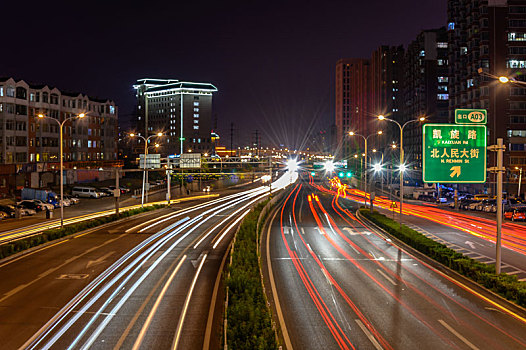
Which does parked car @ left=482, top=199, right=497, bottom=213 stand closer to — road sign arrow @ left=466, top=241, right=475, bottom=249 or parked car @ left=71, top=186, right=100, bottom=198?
road sign arrow @ left=466, top=241, right=475, bottom=249

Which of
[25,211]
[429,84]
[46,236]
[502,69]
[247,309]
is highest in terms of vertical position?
[429,84]

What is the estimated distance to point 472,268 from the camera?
20984mm

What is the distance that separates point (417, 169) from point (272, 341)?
104352 millimetres

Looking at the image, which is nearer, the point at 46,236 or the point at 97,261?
the point at 97,261

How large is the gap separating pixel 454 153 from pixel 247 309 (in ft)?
48.5

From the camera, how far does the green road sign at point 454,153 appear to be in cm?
2284

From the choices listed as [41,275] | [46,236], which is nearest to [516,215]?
[46,236]

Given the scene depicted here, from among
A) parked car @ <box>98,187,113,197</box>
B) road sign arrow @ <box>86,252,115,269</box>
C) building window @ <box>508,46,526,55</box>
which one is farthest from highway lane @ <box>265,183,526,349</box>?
building window @ <box>508,46,526,55</box>

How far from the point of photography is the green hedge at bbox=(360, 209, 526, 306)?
1762 centimetres

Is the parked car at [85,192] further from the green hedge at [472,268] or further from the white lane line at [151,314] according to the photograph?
the green hedge at [472,268]

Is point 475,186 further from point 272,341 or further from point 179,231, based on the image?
point 272,341

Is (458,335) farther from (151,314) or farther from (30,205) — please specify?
(30,205)

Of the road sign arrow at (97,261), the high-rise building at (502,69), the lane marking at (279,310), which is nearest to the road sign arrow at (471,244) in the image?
the lane marking at (279,310)

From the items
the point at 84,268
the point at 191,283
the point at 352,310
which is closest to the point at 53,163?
the point at 84,268
